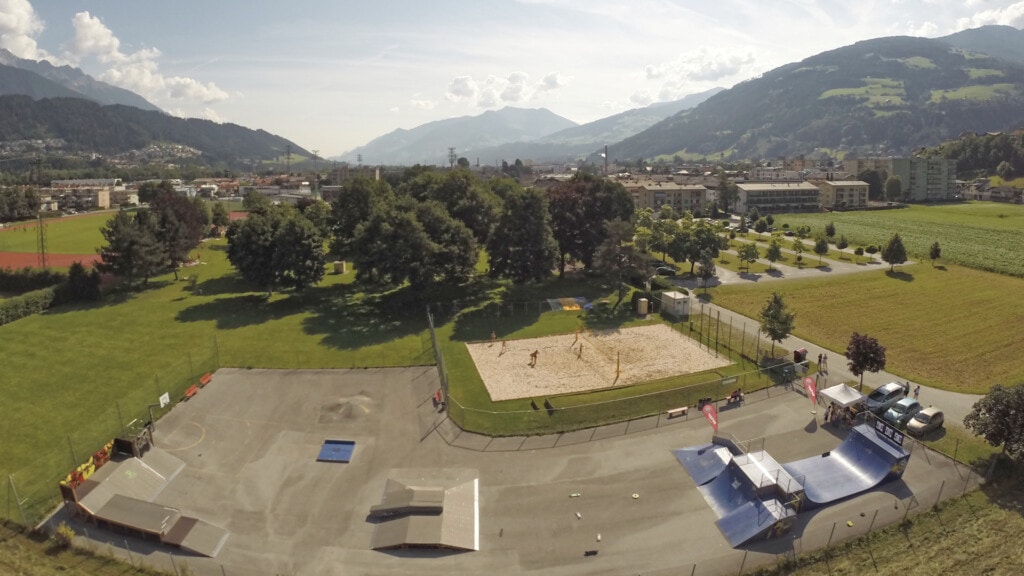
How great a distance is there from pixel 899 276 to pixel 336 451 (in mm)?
58155

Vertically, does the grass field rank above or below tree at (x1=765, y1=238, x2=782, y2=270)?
below

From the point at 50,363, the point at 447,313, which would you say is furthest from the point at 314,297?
the point at 50,363

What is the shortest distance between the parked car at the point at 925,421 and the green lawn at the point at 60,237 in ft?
267

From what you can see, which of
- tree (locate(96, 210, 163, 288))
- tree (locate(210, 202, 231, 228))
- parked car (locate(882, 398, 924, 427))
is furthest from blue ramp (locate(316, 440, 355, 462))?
tree (locate(210, 202, 231, 228))

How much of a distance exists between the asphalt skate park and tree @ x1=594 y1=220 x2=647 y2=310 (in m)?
18.5

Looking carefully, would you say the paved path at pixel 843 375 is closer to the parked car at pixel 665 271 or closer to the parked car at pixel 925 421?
the parked car at pixel 925 421

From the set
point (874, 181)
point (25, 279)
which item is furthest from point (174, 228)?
point (874, 181)

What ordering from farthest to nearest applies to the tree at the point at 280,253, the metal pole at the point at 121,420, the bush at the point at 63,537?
the tree at the point at 280,253 < the metal pole at the point at 121,420 < the bush at the point at 63,537

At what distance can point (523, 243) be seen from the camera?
47844 millimetres

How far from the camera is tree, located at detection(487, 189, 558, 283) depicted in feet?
156

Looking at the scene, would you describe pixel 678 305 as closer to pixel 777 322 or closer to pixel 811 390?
pixel 777 322

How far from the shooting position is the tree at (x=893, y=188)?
407ft

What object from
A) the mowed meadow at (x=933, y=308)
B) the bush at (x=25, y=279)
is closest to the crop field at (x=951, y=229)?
the mowed meadow at (x=933, y=308)

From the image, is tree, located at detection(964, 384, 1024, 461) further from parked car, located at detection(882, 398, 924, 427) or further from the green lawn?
the green lawn
